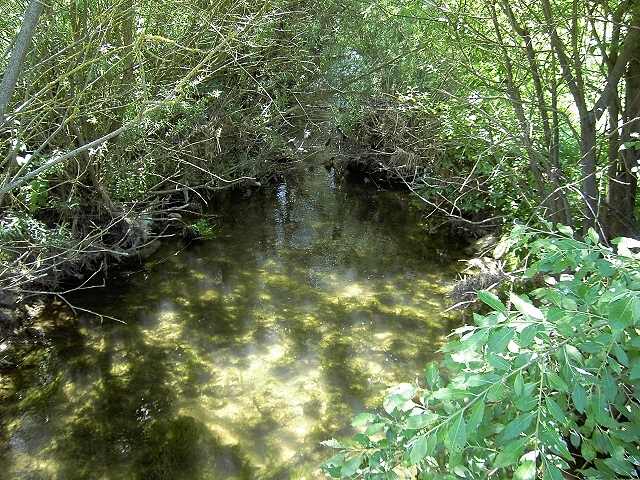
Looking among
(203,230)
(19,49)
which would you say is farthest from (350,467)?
(203,230)

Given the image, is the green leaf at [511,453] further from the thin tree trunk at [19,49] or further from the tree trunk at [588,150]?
the tree trunk at [588,150]

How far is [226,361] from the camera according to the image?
575 cm

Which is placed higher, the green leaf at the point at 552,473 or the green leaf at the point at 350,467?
the green leaf at the point at 552,473

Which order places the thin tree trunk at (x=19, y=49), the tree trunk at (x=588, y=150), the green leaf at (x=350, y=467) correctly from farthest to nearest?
the tree trunk at (x=588, y=150), the thin tree trunk at (x=19, y=49), the green leaf at (x=350, y=467)

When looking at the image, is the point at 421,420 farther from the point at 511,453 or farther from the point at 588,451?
the point at 588,451

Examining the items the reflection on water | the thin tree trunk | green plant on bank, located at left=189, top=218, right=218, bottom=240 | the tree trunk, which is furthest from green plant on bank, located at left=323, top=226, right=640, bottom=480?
green plant on bank, located at left=189, top=218, right=218, bottom=240

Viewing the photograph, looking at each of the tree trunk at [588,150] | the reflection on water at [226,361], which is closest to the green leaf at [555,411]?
the reflection on water at [226,361]

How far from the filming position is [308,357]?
5.85 m

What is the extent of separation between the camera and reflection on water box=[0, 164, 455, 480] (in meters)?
4.46

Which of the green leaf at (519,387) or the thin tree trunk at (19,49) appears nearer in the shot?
the green leaf at (519,387)

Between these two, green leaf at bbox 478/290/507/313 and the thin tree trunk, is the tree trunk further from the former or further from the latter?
the thin tree trunk

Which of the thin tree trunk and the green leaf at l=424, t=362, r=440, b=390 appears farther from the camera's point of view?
the thin tree trunk

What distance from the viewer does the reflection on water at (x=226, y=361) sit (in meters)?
4.46

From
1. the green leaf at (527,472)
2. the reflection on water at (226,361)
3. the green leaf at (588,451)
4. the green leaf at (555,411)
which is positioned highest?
the green leaf at (555,411)
